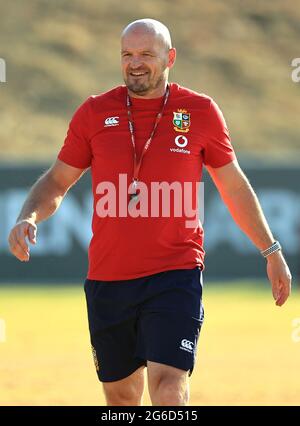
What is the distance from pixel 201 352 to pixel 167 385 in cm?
685

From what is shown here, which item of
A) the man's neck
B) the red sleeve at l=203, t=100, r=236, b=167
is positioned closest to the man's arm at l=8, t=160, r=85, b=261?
the man's neck

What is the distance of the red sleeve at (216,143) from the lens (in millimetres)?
6746

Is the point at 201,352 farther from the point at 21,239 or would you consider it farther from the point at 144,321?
the point at 21,239

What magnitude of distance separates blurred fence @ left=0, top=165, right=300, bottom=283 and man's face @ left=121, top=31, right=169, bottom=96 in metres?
14.5

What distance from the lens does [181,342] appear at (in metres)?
6.41

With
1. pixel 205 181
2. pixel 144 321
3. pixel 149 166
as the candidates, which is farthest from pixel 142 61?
pixel 205 181

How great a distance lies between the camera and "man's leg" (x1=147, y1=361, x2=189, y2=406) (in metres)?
6.20

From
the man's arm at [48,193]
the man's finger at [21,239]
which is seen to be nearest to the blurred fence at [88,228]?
the man's arm at [48,193]

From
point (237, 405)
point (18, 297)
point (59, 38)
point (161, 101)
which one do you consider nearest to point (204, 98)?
point (161, 101)

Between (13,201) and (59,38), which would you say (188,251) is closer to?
(13,201)

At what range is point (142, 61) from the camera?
21.7 feet

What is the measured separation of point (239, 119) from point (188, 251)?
98.6 feet

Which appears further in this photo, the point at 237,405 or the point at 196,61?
the point at 196,61

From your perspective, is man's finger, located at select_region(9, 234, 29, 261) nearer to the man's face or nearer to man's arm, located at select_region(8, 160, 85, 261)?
man's arm, located at select_region(8, 160, 85, 261)
